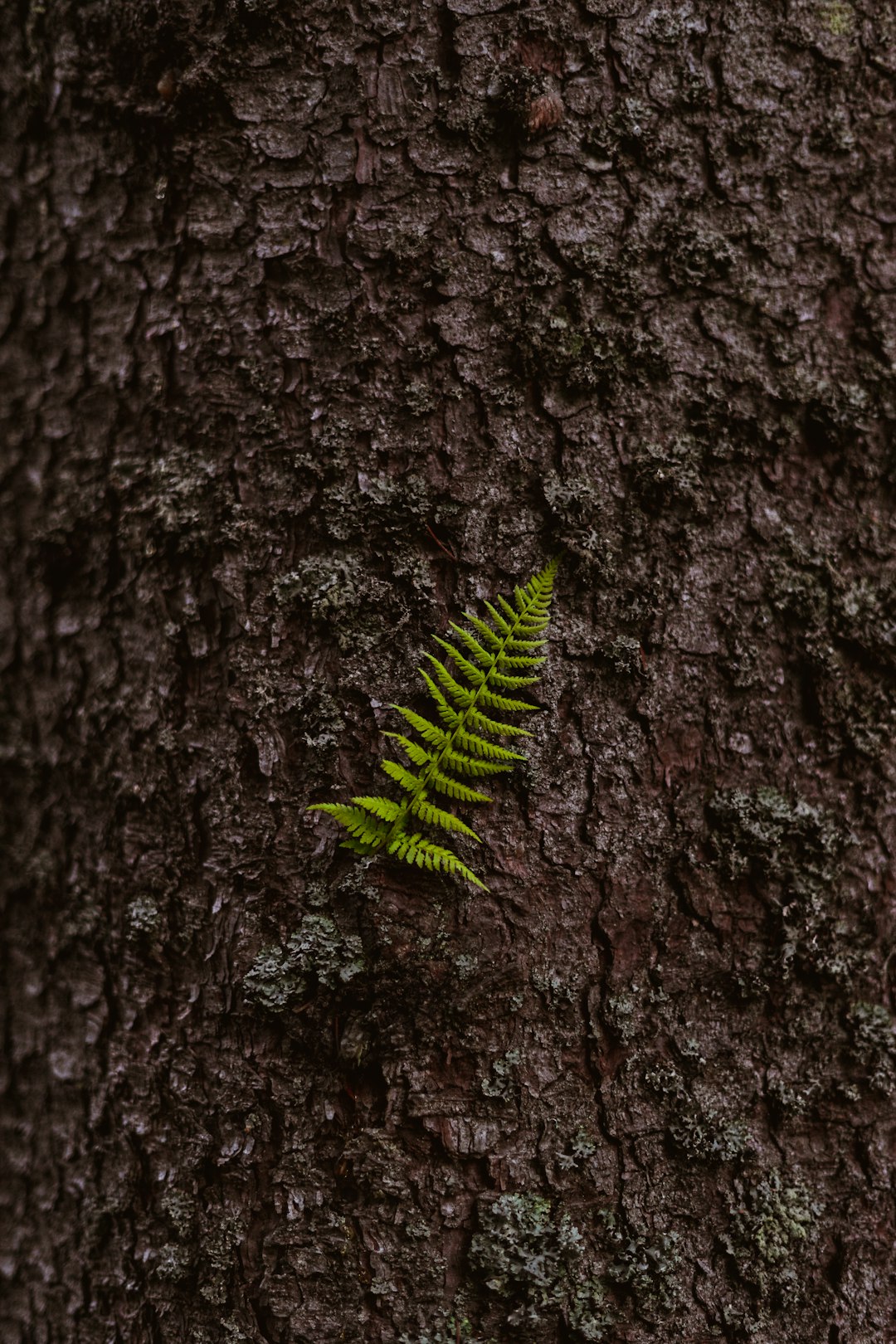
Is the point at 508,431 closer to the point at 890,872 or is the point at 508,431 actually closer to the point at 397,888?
the point at 397,888

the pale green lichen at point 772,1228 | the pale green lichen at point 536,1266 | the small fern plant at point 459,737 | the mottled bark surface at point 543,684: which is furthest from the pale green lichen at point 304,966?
the pale green lichen at point 772,1228

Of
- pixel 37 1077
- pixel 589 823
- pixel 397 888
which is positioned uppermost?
pixel 589 823

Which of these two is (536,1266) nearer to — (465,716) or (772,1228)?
(772,1228)

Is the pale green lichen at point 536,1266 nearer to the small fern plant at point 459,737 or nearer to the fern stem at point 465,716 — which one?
the small fern plant at point 459,737

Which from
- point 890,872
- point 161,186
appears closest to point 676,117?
point 161,186

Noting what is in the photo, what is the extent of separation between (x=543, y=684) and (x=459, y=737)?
23 centimetres

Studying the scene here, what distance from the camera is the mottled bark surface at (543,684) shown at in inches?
67.1

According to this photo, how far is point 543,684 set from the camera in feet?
5.86

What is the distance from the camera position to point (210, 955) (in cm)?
183

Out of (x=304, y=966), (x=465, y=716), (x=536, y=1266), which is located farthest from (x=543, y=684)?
(x=536, y=1266)

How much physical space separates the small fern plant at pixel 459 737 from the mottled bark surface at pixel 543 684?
0.25 ft

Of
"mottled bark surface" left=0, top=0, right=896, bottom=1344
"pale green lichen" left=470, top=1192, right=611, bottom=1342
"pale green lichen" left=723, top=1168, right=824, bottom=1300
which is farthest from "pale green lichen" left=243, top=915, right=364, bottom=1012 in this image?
"pale green lichen" left=723, top=1168, right=824, bottom=1300

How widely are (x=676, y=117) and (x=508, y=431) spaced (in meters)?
0.81

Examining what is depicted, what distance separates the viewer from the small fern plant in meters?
1.68
